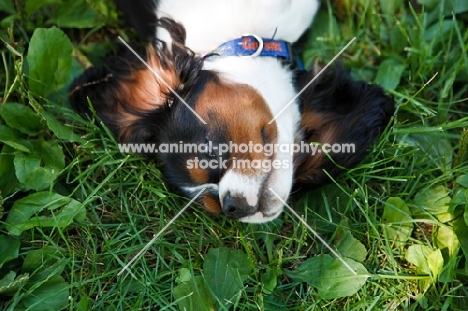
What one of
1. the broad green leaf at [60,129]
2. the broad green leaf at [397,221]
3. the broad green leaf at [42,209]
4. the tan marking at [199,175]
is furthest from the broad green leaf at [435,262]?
the broad green leaf at [60,129]

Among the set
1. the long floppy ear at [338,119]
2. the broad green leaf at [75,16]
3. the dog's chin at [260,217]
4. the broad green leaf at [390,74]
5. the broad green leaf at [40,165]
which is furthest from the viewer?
the broad green leaf at [75,16]

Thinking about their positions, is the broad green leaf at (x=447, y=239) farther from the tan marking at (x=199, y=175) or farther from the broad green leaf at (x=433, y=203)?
the tan marking at (x=199, y=175)

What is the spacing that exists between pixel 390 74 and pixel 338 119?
22.3 inches

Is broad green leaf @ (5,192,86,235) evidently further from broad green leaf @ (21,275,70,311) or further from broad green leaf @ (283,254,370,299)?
broad green leaf @ (283,254,370,299)

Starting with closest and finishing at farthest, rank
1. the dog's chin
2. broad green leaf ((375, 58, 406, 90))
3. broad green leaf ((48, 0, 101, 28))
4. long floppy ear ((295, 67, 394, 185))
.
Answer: the dog's chin → long floppy ear ((295, 67, 394, 185)) → broad green leaf ((375, 58, 406, 90)) → broad green leaf ((48, 0, 101, 28))

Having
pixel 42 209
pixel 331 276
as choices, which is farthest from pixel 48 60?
pixel 331 276

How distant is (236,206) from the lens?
9.66 ft

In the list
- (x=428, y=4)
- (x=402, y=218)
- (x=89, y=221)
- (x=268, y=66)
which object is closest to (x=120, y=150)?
(x=89, y=221)

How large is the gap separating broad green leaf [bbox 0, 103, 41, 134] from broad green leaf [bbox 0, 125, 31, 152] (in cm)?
3

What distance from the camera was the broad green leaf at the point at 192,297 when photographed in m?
3.15

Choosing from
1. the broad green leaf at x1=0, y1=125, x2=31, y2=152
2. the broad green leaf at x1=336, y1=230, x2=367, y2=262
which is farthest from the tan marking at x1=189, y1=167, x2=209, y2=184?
the broad green leaf at x1=0, y1=125, x2=31, y2=152

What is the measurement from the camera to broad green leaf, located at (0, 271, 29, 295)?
124 inches

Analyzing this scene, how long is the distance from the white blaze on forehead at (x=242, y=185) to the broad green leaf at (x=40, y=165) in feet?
3.45

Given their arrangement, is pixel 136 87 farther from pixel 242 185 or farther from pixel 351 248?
pixel 351 248
